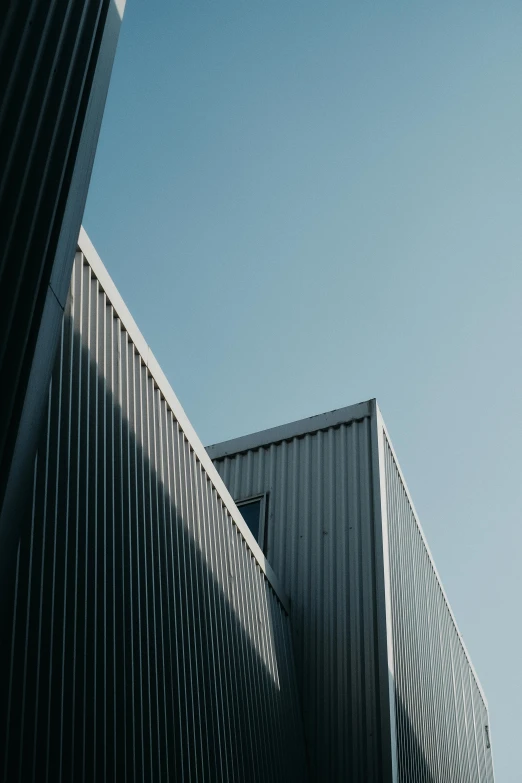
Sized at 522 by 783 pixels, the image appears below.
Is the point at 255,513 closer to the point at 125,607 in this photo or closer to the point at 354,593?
the point at 354,593

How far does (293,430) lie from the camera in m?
12.4

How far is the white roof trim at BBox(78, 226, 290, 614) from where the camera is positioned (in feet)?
21.5

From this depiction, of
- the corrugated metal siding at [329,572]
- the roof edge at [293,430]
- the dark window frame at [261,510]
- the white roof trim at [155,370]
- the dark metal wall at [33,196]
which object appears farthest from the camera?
the roof edge at [293,430]

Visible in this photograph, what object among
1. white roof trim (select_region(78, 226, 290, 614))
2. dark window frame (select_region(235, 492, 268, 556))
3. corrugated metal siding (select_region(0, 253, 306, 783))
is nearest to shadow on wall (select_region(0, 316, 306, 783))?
corrugated metal siding (select_region(0, 253, 306, 783))

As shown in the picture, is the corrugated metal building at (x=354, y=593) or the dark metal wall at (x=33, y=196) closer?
the dark metal wall at (x=33, y=196)

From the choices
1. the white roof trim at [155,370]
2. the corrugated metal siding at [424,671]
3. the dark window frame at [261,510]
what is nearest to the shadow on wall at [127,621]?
the white roof trim at [155,370]

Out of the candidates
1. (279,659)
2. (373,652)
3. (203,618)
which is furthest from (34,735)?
(373,652)

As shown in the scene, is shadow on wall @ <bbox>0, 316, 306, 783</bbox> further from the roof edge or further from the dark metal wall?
the roof edge

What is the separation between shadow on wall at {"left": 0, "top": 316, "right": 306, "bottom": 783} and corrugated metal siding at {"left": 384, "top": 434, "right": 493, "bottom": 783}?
6.42 feet

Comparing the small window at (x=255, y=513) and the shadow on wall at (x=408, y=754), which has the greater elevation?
the small window at (x=255, y=513)

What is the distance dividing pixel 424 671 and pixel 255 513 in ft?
10.5

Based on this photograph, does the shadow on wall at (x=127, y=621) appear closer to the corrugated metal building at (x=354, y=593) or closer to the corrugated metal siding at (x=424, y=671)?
the corrugated metal building at (x=354, y=593)

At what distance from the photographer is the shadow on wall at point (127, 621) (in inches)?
182

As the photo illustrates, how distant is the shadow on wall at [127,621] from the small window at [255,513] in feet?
8.57
